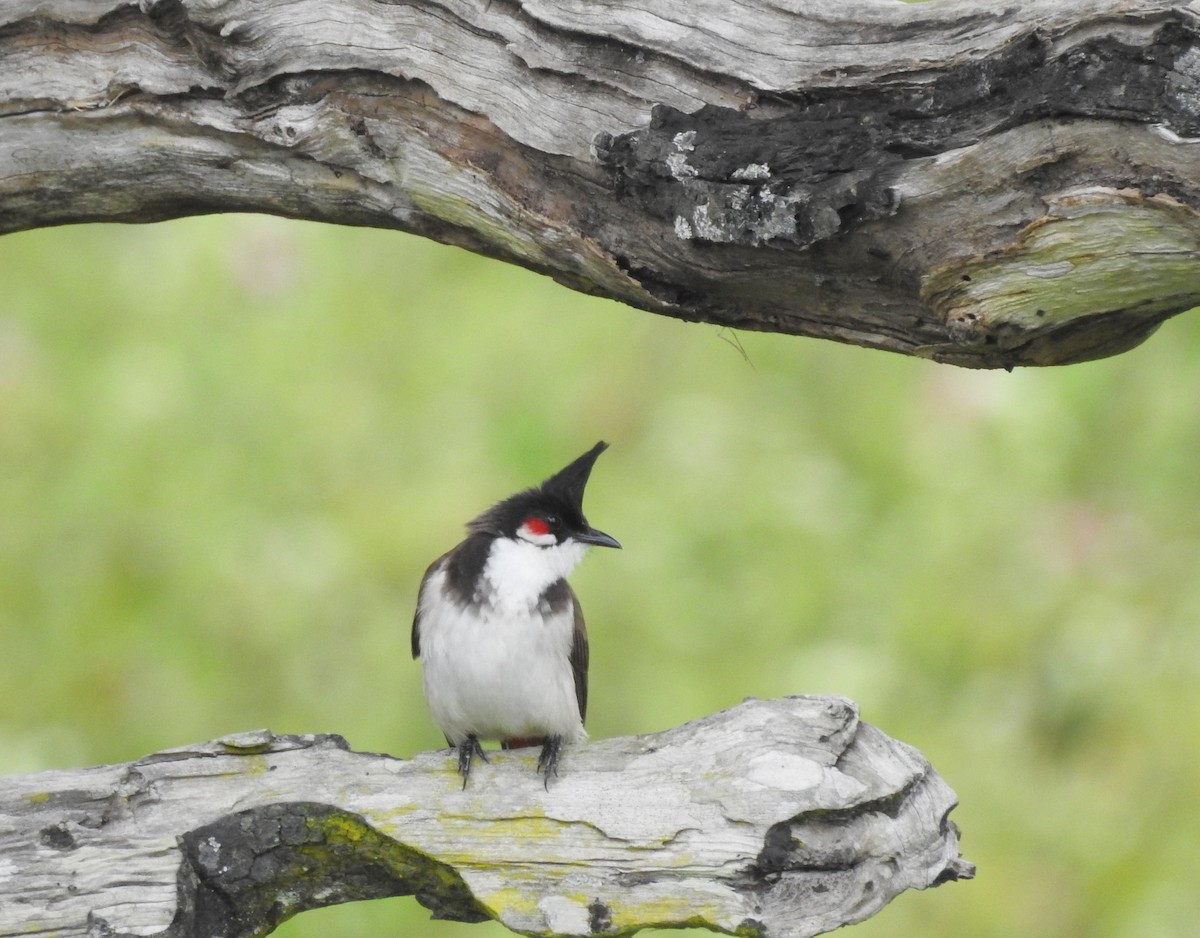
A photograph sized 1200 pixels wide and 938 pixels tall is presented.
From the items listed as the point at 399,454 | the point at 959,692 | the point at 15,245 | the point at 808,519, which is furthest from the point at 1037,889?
the point at 15,245

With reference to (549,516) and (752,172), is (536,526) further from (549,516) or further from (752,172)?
(752,172)

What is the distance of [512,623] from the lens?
3.24m

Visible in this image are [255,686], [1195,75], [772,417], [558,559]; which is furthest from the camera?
[772,417]

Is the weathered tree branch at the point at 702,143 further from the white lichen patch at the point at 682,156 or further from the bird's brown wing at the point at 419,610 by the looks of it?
the bird's brown wing at the point at 419,610

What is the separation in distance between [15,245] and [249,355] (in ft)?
5.50

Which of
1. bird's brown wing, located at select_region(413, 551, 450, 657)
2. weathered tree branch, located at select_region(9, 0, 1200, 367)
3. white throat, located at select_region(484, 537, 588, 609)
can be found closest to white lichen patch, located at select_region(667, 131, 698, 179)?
weathered tree branch, located at select_region(9, 0, 1200, 367)

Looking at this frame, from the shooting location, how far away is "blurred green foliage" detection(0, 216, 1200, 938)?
5.06 meters

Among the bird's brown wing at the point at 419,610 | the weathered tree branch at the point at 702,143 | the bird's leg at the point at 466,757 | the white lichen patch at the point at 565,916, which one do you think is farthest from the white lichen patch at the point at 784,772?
the bird's brown wing at the point at 419,610

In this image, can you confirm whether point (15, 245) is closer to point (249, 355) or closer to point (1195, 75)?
point (249, 355)

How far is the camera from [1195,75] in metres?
1.83

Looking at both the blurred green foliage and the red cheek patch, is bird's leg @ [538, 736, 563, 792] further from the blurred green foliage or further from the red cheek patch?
the blurred green foliage

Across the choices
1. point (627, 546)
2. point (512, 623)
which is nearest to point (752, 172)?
point (512, 623)

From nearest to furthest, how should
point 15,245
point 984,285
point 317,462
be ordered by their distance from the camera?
point 984,285, point 317,462, point 15,245

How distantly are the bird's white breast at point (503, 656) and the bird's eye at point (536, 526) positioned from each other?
0.06 metres
